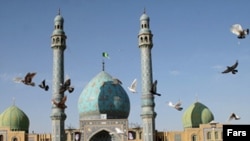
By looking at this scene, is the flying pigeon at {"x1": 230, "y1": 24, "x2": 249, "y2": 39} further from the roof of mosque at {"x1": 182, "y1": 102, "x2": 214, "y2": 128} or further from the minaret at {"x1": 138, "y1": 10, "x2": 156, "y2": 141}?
the roof of mosque at {"x1": 182, "y1": 102, "x2": 214, "y2": 128}

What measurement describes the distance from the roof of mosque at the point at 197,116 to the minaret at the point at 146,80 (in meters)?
7.26

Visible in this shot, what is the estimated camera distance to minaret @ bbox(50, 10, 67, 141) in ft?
130

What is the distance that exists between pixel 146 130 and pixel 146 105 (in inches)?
86.2

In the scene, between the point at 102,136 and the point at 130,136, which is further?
the point at 102,136

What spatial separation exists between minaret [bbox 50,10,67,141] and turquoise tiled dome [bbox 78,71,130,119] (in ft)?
15.8

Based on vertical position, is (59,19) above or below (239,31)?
above

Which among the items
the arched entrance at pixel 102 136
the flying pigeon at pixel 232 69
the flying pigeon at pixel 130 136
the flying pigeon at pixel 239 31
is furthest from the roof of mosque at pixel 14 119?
the flying pigeon at pixel 239 31

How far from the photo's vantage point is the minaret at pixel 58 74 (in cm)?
3972

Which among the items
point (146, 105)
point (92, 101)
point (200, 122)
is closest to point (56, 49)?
point (92, 101)

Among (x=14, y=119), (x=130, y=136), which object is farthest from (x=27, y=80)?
(x=14, y=119)

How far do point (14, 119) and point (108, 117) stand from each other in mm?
9529

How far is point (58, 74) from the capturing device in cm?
Answer: 4094

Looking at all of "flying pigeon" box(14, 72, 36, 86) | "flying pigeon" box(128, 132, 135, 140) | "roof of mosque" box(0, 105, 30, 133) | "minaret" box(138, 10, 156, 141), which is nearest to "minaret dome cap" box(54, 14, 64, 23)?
"minaret" box(138, 10, 156, 141)

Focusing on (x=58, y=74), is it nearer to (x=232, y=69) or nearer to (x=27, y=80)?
(x=27, y=80)
